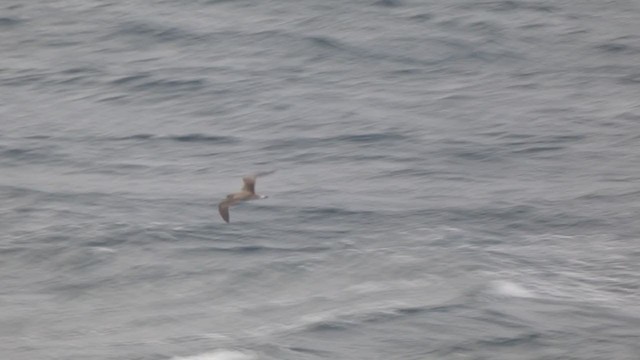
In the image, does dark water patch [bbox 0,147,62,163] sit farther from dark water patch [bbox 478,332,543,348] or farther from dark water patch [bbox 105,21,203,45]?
dark water patch [bbox 478,332,543,348]

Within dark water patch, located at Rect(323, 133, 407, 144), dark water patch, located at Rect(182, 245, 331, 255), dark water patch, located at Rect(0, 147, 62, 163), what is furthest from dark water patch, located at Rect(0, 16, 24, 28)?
dark water patch, located at Rect(182, 245, 331, 255)

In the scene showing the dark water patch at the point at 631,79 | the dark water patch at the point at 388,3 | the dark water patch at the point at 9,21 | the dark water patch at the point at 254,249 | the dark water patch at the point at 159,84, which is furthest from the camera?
the dark water patch at the point at 9,21

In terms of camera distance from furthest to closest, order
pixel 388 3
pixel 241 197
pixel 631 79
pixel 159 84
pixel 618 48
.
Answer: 1. pixel 388 3
2. pixel 618 48
3. pixel 159 84
4. pixel 631 79
5. pixel 241 197

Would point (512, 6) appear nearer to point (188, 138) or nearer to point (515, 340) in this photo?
point (188, 138)

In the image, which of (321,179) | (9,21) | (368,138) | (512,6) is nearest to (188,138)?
(321,179)

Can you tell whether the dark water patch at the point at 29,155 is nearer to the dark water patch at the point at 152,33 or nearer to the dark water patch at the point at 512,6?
the dark water patch at the point at 152,33

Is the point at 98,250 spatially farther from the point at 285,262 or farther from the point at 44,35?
the point at 44,35

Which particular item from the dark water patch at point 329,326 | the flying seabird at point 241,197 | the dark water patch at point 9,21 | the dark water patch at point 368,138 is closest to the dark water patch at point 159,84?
the dark water patch at point 368,138

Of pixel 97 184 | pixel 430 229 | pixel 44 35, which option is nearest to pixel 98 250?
pixel 97 184

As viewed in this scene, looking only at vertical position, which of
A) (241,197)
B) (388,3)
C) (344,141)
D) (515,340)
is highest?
(388,3)

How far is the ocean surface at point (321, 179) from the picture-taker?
2809 cm

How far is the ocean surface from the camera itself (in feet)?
92.2

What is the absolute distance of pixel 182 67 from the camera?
130 feet

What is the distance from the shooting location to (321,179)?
3356cm
